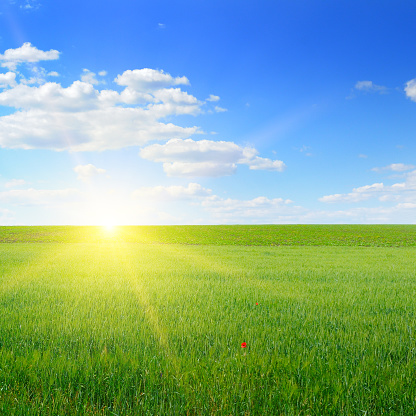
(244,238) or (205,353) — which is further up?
(205,353)

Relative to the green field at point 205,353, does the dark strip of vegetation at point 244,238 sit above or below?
below

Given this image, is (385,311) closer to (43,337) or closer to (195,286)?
(195,286)

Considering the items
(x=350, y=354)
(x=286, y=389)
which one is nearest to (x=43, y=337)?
(x=286, y=389)

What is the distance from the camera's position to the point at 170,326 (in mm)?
6625

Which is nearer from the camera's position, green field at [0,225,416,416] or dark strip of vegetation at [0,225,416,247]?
green field at [0,225,416,416]

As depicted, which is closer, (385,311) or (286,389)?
(286,389)

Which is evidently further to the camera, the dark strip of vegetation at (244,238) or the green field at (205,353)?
the dark strip of vegetation at (244,238)

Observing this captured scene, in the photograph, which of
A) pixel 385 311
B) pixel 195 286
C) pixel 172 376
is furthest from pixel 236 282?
pixel 172 376

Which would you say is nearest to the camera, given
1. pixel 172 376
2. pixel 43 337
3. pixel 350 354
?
pixel 172 376

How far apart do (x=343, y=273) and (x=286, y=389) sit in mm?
13398

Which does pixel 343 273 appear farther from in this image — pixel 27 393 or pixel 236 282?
pixel 27 393

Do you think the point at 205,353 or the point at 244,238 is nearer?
the point at 205,353

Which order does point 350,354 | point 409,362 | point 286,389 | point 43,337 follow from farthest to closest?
point 43,337 < point 350,354 < point 409,362 < point 286,389

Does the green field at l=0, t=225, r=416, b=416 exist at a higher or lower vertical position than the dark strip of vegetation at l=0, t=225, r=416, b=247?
higher
